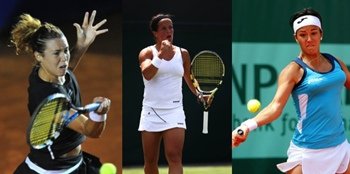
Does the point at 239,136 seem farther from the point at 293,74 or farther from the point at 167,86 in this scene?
the point at 167,86

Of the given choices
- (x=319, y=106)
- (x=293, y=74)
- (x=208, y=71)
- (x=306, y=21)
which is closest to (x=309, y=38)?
(x=306, y=21)

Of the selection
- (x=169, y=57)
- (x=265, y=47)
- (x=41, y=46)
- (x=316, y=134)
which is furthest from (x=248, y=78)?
(x=41, y=46)

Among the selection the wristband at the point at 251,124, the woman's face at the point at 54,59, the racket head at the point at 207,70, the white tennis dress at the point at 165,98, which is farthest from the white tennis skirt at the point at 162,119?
the wristband at the point at 251,124

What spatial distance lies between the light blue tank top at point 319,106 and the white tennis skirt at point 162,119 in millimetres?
1405

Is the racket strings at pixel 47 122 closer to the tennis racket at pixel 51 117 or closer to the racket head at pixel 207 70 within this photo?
the tennis racket at pixel 51 117

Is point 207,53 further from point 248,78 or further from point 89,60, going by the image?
point 89,60

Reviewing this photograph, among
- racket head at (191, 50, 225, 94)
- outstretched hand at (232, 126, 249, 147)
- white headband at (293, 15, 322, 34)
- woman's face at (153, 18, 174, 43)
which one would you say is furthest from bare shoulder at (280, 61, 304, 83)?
racket head at (191, 50, 225, 94)

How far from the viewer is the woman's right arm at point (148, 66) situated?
5.59 m

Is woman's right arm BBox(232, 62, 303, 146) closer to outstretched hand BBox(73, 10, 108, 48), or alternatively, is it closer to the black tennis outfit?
the black tennis outfit

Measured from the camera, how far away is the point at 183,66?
582 centimetres

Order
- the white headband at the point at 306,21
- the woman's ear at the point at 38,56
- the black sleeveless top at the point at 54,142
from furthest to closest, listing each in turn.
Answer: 1. the white headband at the point at 306,21
2. the woman's ear at the point at 38,56
3. the black sleeveless top at the point at 54,142

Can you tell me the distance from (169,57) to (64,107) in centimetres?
189

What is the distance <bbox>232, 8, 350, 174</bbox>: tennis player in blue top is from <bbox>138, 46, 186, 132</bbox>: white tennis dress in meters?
1.37

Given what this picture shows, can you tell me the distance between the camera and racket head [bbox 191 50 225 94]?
5.99 m
